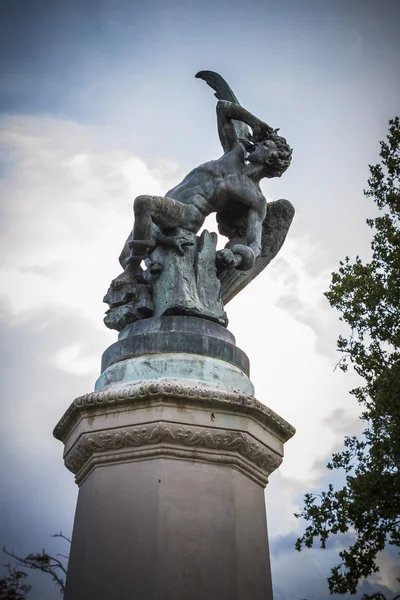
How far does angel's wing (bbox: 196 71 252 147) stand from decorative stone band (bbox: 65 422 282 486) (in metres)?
3.20

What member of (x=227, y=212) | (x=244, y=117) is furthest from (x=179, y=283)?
(x=244, y=117)

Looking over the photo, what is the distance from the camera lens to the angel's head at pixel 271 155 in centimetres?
627

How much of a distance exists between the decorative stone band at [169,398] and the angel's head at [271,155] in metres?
2.43

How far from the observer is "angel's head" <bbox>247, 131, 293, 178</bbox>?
6269 millimetres

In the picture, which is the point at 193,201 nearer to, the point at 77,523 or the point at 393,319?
the point at 77,523

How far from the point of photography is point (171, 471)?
4605 millimetres

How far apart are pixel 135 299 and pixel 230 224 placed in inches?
53.4

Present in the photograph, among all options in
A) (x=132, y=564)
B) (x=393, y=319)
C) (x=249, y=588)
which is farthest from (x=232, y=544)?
(x=393, y=319)

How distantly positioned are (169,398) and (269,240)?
244 cm

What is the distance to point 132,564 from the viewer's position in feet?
14.1

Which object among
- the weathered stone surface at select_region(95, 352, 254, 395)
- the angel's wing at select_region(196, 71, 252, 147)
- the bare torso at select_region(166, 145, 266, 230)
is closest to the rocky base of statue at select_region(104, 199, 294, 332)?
the bare torso at select_region(166, 145, 266, 230)

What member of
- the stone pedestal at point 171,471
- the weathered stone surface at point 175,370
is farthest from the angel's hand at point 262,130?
the weathered stone surface at point 175,370

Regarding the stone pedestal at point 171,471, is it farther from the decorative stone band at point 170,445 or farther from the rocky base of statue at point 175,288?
the rocky base of statue at point 175,288

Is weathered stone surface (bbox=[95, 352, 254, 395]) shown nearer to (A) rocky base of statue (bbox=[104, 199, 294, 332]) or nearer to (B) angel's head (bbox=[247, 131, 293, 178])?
(A) rocky base of statue (bbox=[104, 199, 294, 332])
